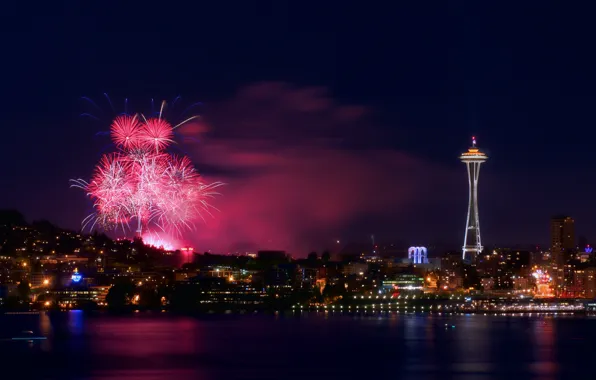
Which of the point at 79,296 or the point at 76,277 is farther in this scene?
the point at 76,277

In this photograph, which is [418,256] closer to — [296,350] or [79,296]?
[79,296]

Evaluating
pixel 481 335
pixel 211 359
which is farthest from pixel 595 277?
pixel 211 359

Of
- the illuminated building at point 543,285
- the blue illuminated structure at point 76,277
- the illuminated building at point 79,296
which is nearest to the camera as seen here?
the illuminated building at point 79,296

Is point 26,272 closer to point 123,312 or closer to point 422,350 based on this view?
point 123,312

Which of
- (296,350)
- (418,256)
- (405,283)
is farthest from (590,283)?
(296,350)

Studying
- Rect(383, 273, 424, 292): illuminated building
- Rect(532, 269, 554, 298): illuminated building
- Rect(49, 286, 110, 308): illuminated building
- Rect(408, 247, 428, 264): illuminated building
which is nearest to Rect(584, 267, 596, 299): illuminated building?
Rect(532, 269, 554, 298): illuminated building

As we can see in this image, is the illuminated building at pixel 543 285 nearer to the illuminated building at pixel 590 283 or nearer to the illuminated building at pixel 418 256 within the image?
the illuminated building at pixel 590 283

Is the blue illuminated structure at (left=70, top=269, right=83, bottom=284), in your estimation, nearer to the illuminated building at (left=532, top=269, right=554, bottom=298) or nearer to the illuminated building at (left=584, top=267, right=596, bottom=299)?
the illuminated building at (left=532, top=269, right=554, bottom=298)

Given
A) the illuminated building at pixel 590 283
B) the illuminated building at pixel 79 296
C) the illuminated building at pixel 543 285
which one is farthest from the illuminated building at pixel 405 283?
the illuminated building at pixel 79 296
